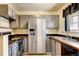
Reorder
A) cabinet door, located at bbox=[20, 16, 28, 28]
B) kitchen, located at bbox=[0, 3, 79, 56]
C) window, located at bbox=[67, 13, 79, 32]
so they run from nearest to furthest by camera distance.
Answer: window, located at bbox=[67, 13, 79, 32] < kitchen, located at bbox=[0, 3, 79, 56] < cabinet door, located at bbox=[20, 16, 28, 28]

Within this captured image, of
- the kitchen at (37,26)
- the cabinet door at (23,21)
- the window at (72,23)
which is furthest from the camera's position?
the cabinet door at (23,21)

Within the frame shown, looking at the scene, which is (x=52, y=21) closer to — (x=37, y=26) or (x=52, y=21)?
(x=52, y=21)

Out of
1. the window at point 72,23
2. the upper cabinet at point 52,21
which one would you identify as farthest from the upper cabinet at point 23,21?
the window at point 72,23

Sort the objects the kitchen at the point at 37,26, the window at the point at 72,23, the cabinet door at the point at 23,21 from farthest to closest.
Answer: the cabinet door at the point at 23,21
the kitchen at the point at 37,26
the window at the point at 72,23

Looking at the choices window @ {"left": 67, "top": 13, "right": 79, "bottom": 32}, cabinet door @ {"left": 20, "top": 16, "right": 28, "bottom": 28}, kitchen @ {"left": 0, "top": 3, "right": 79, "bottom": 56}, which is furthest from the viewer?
cabinet door @ {"left": 20, "top": 16, "right": 28, "bottom": 28}

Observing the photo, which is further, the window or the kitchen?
the kitchen

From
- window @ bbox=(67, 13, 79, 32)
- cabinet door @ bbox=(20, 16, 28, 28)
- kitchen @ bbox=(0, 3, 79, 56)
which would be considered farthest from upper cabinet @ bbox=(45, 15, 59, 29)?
window @ bbox=(67, 13, 79, 32)

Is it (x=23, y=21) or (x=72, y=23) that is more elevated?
(x=23, y=21)

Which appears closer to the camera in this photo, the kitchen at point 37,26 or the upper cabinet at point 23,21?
the kitchen at point 37,26

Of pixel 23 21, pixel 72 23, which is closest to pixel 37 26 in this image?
pixel 23 21

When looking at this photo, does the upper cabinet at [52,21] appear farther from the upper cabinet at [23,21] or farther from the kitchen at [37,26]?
the upper cabinet at [23,21]

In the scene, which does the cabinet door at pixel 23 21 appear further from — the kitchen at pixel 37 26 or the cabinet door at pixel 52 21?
the cabinet door at pixel 52 21

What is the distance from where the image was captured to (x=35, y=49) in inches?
276

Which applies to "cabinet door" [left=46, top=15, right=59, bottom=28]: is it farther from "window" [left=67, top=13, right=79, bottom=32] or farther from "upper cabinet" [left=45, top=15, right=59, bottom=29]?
"window" [left=67, top=13, right=79, bottom=32]
